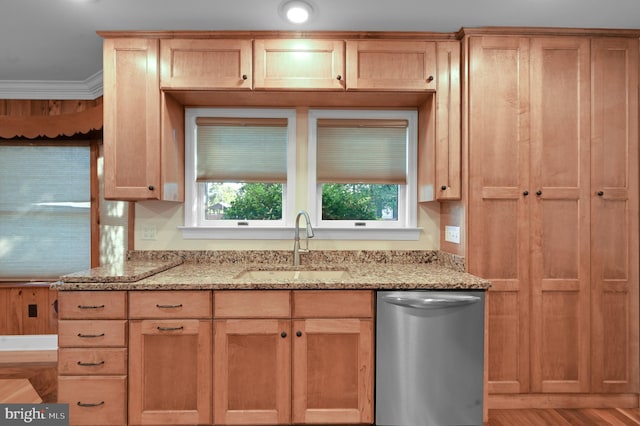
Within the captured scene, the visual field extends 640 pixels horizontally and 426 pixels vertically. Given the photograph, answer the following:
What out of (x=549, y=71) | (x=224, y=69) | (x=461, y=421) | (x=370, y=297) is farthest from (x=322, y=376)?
(x=549, y=71)

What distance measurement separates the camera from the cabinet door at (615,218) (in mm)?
2238

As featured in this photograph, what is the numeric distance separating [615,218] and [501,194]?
740 mm

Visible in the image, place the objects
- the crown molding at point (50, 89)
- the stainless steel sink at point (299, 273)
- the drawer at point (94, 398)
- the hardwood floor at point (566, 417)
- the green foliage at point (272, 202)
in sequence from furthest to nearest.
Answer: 1. the crown molding at point (50, 89)
2. the green foliage at point (272, 202)
3. the stainless steel sink at point (299, 273)
4. the hardwood floor at point (566, 417)
5. the drawer at point (94, 398)

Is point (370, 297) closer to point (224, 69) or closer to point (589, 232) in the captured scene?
point (589, 232)

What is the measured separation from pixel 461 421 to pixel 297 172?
183 centimetres

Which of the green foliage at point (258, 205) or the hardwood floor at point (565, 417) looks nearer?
the hardwood floor at point (565, 417)

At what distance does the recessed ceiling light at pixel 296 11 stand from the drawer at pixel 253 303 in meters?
1.54

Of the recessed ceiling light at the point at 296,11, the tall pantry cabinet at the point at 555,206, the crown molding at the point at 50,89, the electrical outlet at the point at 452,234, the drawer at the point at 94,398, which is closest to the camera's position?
the drawer at the point at 94,398

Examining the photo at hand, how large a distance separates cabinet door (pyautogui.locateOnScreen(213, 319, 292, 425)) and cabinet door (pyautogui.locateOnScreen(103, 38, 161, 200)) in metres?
1.06

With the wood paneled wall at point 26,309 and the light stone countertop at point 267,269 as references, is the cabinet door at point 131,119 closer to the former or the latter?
the light stone countertop at point 267,269

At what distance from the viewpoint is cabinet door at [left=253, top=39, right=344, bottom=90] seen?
2.25 metres

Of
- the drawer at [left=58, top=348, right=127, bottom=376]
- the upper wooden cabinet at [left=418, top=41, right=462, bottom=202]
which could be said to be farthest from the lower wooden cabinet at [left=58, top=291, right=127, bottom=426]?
the upper wooden cabinet at [left=418, top=41, right=462, bottom=202]

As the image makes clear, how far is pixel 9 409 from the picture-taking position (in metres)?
2.10

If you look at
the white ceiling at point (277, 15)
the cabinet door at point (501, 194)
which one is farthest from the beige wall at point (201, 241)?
the white ceiling at point (277, 15)
